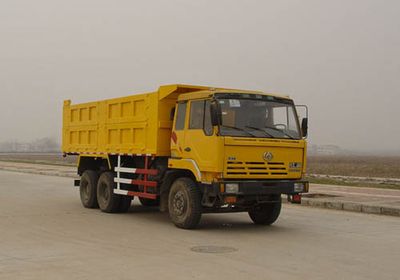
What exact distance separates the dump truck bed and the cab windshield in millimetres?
1373

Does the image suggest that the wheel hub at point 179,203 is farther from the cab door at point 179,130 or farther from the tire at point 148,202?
the tire at point 148,202

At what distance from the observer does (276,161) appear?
38.2ft

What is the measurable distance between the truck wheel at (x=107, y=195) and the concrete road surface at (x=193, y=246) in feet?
1.02

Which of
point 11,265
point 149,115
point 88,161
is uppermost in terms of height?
point 149,115

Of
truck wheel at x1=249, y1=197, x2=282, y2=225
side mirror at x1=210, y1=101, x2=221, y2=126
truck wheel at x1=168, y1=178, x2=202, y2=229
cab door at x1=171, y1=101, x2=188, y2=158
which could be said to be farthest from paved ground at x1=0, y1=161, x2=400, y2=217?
side mirror at x1=210, y1=101, x2=221, y2=126

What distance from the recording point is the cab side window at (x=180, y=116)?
40.1 ft

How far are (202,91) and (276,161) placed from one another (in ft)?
6.89

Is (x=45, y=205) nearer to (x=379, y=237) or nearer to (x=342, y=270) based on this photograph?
(x=379, y=237)

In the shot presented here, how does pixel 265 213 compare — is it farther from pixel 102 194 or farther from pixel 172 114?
pixel 102 194

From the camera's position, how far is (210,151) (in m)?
11.2

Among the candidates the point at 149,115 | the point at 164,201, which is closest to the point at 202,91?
the point at 149,115

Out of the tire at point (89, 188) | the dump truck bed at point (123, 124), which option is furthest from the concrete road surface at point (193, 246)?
the dump truck bed at point (123, 124)

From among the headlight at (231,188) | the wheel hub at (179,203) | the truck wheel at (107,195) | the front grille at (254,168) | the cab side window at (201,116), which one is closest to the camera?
the headlight at (231,188)

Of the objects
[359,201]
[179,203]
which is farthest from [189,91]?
[359,201]
